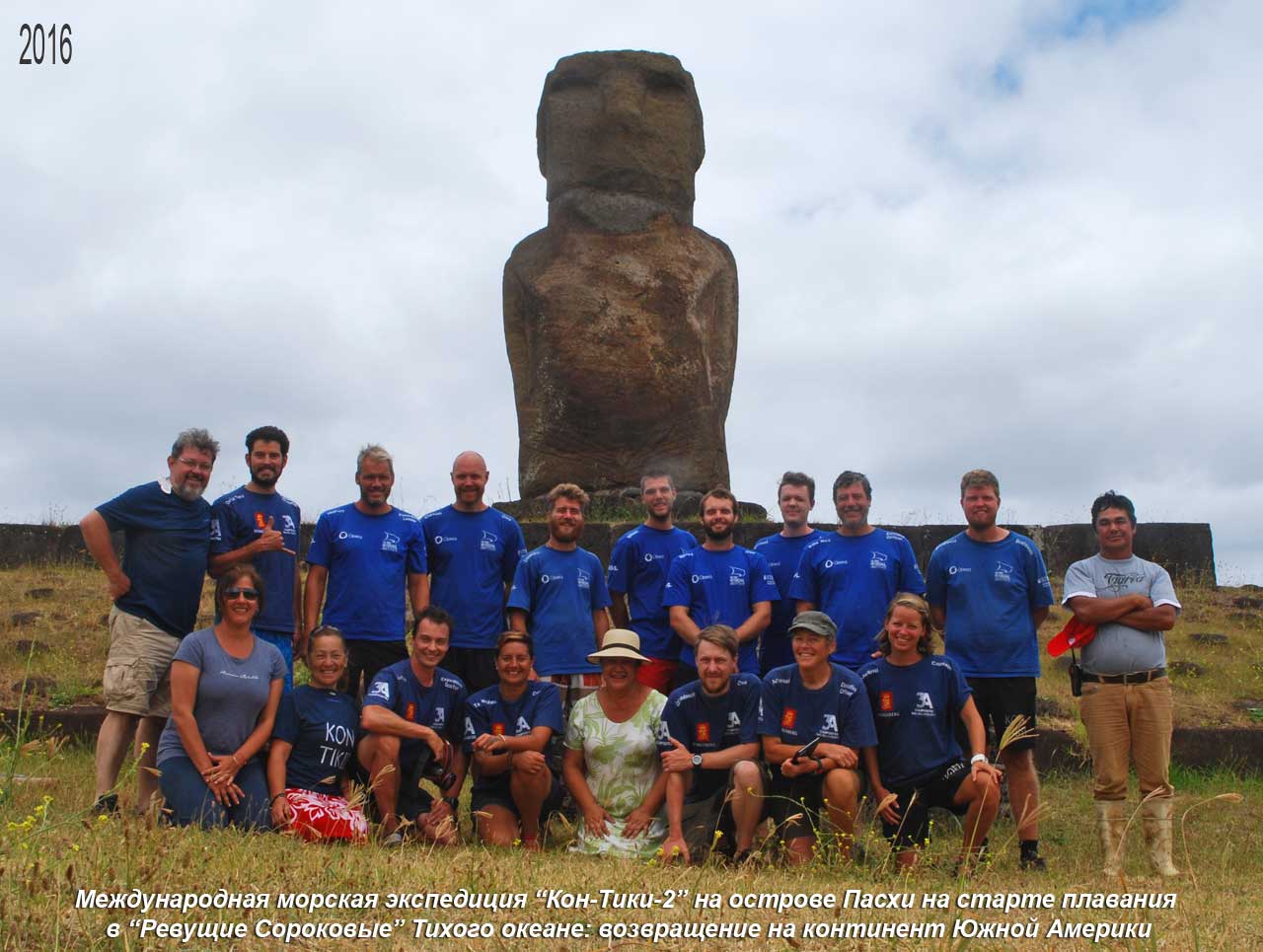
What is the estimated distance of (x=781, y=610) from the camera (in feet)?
21.1

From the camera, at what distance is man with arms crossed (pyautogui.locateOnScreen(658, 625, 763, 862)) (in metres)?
5.42

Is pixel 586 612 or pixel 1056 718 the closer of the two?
pixel 586 612

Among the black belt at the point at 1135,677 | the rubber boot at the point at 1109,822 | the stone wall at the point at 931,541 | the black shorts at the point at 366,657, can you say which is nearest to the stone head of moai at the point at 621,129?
the stone wall at the point at 931,541

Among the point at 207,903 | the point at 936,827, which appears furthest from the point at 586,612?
the point at 207,903

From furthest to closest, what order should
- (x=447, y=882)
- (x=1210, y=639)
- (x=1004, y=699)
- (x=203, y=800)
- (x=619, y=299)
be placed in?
(x=619, y=299) < (x=1210, y=639) < (x=1004, y=699) < (x=203, y=800) < (x=447, y=882)

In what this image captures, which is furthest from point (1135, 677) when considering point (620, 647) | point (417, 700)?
point (417, 700)

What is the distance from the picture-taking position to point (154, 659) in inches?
225

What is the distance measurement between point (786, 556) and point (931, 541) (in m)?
3.99

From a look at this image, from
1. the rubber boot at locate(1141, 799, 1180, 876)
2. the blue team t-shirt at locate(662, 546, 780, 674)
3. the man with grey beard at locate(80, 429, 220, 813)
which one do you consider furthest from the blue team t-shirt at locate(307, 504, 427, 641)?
the rubber boot at locate(1141, 799, 1180, 876)

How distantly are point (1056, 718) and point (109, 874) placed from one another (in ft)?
20.1

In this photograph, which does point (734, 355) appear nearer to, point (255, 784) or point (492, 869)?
point (255, 784)

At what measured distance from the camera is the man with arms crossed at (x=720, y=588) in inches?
242

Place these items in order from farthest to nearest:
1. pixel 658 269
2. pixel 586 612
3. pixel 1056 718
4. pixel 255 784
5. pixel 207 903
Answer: pixel 658 269 → pixel 1056 718 → pixel 586 612 → pixel 255 784 → pixel 207 903

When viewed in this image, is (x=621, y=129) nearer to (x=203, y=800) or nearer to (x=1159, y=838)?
(x=203, y=800)
